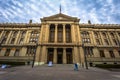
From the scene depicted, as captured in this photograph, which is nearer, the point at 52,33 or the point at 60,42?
the point at 60,42

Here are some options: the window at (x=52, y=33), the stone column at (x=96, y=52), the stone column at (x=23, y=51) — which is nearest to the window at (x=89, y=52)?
the stone column at (x=96, y=52)

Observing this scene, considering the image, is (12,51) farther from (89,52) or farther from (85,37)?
(85,37)

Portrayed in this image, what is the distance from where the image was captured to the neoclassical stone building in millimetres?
34844

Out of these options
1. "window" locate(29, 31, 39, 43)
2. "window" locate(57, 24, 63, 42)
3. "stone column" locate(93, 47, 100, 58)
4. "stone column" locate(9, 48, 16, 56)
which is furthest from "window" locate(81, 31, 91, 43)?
"stone column" locate(9, 48, 16, 56)

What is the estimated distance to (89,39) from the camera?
40.8 m

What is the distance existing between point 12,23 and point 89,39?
3628 cm

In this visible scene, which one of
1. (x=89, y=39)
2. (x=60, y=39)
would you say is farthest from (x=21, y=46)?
(x=89, y=39)

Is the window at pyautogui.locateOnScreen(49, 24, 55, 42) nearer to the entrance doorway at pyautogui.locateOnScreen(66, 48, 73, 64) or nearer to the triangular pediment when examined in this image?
the triangular pediment

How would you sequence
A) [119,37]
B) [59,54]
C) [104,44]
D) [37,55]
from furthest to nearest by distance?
[119,37] < [104,44] < [59,54] < [37,55]

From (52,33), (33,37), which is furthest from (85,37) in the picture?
(33,37)

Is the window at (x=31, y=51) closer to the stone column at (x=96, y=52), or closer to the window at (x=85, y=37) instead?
the window at (x=85, y=37)

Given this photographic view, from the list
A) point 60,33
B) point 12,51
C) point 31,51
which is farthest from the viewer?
point 60,33

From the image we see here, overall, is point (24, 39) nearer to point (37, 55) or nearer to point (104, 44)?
point (37, 55)

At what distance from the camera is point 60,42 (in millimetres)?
38094
